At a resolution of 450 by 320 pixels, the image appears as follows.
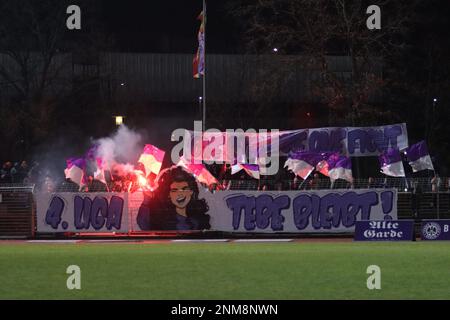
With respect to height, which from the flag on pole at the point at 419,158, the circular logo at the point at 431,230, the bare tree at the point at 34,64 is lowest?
the circular logo at the point at 431,230

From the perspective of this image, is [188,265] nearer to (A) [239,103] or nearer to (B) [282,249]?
(B) [282,249]

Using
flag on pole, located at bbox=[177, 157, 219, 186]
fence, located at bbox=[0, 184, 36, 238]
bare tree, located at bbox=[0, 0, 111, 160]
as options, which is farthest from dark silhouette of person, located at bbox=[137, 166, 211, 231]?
bare tree, located at bbox=[0, 0, 111, 160]

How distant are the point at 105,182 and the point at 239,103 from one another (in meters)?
26.4

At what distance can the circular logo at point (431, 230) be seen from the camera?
24906 millimetres

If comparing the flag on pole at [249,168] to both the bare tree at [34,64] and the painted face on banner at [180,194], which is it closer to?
the painted face on banner at [180,194]

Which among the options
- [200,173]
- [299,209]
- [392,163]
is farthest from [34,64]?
[392,163]

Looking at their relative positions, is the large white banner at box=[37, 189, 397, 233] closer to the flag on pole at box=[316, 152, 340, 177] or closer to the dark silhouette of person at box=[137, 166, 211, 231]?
the dark silhouette of person at box=[137, 166, 211, 231]

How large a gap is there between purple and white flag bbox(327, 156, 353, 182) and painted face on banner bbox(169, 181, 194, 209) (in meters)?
4.95

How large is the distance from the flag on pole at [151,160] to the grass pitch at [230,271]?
7038 mm

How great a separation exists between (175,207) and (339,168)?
5846 millimetres

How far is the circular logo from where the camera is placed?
2491cm

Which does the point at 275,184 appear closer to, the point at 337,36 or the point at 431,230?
the point at 431,230

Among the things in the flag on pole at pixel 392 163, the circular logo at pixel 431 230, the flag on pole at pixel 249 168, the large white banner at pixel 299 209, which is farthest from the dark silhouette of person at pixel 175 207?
the circular logo at pixel 431 230
